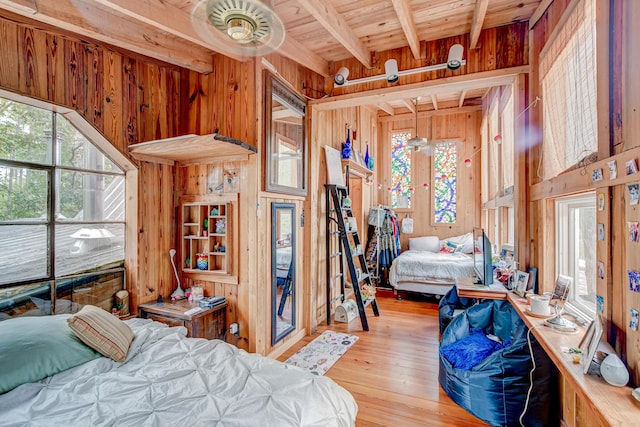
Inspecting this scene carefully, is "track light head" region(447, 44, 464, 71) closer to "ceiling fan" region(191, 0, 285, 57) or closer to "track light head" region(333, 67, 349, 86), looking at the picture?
"track light head" region(333, 67, 349, 86)

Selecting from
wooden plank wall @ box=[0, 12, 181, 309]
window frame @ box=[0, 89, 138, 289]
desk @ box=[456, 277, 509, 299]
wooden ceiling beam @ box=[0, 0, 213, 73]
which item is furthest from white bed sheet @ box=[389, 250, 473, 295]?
wooden ceiling beam @ box=[0, 0, 213, 73]

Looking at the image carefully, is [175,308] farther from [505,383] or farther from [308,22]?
[308,22]

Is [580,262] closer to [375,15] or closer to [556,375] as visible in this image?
[556,375]

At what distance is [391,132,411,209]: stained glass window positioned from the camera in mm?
6531

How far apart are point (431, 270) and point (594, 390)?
3.71 meters

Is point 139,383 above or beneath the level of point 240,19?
beneath

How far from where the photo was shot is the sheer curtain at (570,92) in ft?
5.46

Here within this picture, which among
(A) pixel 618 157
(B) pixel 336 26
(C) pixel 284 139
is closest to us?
(A) pixel 618 157

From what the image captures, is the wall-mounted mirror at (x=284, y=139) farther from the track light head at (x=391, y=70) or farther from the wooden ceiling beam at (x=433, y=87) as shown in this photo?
the track light head at (x=391, y=70)

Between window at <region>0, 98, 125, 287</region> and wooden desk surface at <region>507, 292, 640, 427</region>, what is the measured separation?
3.09 meters

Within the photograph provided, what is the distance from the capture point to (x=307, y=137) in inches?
142

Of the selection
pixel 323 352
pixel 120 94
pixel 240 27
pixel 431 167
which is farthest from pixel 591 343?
pixel 431 167

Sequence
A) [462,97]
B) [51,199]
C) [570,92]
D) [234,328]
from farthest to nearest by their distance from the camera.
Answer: [462,97]
[234,328]
[51,199]
[570,92]

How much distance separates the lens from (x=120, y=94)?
254 centimetres
